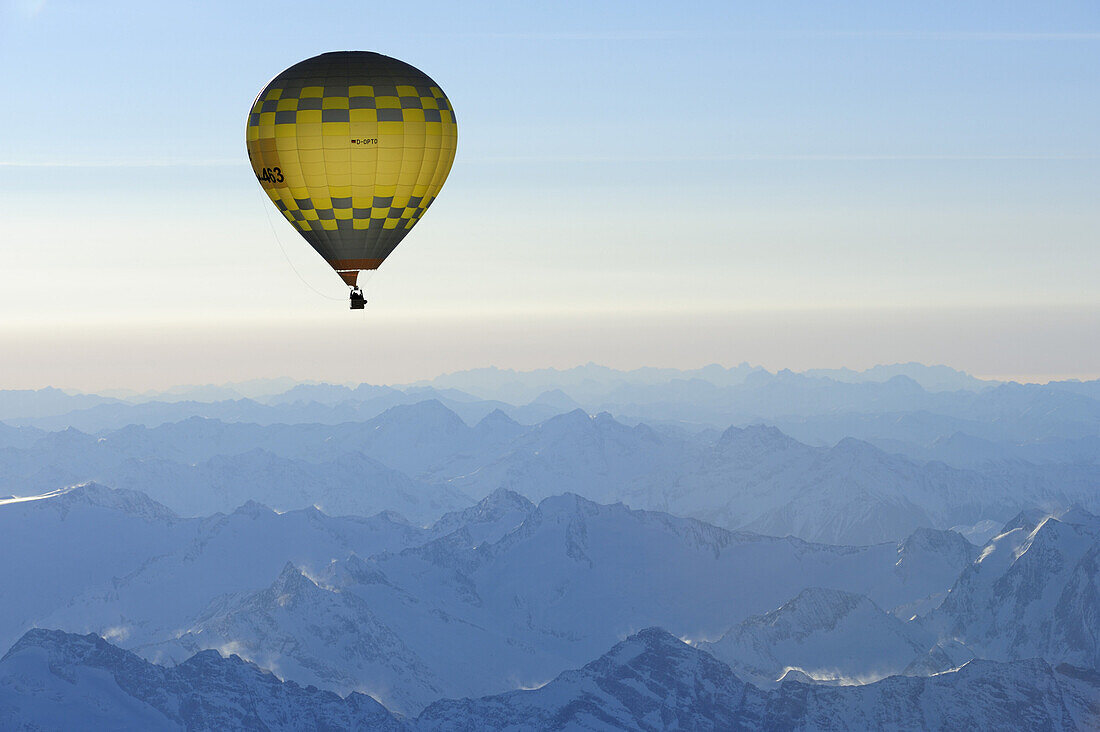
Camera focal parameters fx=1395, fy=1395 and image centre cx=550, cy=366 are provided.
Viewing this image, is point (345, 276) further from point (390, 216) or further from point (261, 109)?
point (261, 109)

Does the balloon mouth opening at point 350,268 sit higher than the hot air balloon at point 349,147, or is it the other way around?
the hot air balloon at point 349,147

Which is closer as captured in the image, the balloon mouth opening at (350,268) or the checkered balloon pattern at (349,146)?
the checkered balloon pattern at (349,146)

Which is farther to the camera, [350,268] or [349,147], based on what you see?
[350,268]

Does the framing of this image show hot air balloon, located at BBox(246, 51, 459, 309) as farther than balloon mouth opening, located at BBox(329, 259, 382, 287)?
No

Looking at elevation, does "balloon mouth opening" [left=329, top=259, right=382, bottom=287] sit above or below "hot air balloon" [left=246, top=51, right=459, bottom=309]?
below

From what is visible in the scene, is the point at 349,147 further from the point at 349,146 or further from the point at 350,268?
the point at 350,268

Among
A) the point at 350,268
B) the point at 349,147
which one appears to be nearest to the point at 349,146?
the point at 349,147

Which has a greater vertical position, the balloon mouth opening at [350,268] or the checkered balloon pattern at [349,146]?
the checkered balloon pattern at [349,146]

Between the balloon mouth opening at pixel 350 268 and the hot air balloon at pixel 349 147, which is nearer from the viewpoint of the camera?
the hot air balloon at pixel 349 147
